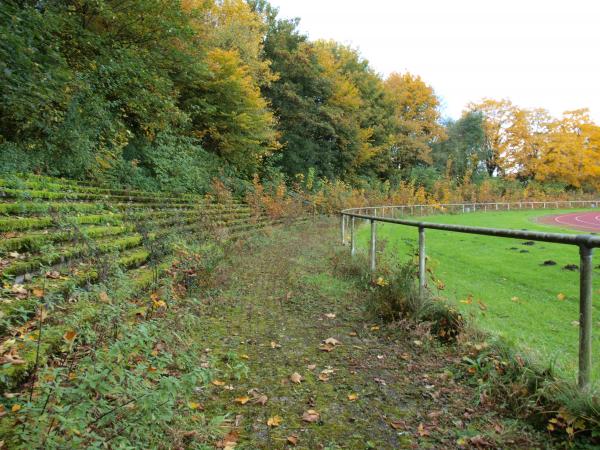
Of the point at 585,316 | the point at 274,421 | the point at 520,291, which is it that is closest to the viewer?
the point at 585,316

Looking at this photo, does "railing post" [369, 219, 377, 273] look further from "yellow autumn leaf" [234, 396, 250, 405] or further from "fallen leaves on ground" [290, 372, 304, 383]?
"yellow autumn leaf" [234, 396, 250, 405]

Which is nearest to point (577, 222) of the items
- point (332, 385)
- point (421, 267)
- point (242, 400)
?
point (421, 267)

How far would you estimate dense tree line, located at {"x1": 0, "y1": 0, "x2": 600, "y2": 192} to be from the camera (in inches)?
368

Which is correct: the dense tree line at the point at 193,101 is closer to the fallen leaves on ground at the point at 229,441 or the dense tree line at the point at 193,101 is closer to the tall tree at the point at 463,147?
the tall tree at the point at 463,147

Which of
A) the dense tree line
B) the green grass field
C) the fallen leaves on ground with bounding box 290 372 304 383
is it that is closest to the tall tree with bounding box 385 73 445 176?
the dense tree line

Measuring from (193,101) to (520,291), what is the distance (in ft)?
52.6

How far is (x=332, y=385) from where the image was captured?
11.2 feet

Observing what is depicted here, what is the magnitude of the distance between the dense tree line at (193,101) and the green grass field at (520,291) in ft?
26.1

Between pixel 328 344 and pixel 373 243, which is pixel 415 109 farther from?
Answer: pixel 328 344

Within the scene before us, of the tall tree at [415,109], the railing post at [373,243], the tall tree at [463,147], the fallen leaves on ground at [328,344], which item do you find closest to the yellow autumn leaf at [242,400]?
the fallen leaves on ground at [328,344]

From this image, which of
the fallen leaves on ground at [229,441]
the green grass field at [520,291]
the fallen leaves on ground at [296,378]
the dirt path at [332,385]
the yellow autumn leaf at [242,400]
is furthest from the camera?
the green grass field at [520,291]

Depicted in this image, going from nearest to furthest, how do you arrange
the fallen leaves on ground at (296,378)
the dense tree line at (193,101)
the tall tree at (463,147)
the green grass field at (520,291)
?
the fallen leaves on ground at (296,378) → the green grass field at (520,291) → the dense tree line at (193,101) → the tall tree at (463,147)

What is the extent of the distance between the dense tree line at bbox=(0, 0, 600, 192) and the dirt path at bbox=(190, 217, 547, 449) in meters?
6.40

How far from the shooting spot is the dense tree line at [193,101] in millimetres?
9352
